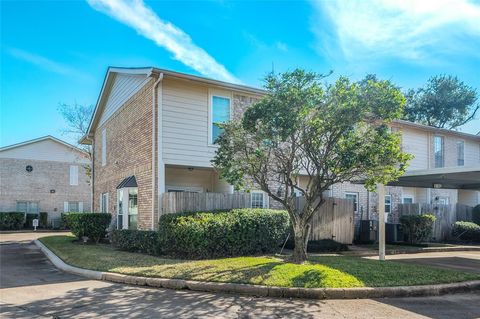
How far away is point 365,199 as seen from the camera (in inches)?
810

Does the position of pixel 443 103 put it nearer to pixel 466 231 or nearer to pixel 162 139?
pixel 466 231

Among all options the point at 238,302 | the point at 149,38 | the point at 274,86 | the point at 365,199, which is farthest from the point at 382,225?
the point at 149,38

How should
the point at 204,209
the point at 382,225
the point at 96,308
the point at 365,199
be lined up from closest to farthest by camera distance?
the point at 96,308 < the point at 382,225 < the point at 204,209 < the point at 365,199

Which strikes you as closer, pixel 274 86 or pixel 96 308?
pixel 96 308

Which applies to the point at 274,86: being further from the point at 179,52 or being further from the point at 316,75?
the point at 179,52

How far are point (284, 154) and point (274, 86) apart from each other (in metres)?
1.82

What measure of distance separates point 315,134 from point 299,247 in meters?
2.92

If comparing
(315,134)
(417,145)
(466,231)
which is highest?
(417,145)

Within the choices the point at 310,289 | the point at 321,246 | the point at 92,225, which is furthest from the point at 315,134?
the point at 92,225

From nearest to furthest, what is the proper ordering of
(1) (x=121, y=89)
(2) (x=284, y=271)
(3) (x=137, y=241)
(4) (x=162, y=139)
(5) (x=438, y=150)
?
1. (2) (x=284, y=271)
2. (3) (x=137, y=241)
3. (4) (x=162, y=139)
4. (1) (x=121, y=89)
5. (5) (x=438, y=150)

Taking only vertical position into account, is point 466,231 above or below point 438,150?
below

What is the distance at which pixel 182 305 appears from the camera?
6.99 metres

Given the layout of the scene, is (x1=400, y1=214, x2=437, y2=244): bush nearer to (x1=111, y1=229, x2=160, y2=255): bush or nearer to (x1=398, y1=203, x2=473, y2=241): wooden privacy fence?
(x1=398, y1=203, x2=473, y2=241): wooden privacy fence

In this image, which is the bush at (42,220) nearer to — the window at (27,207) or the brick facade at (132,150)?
the window at (27,207)
